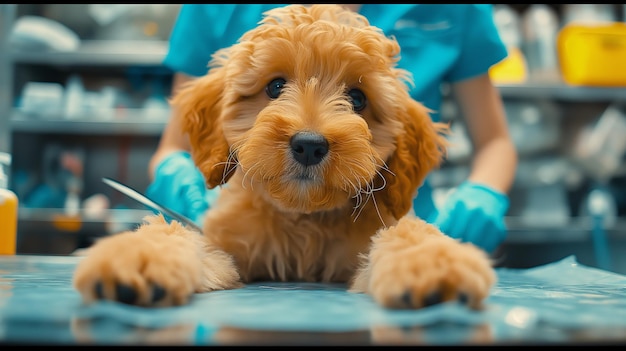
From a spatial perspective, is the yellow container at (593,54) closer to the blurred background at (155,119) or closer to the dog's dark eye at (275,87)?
the blurred background at (155,119)

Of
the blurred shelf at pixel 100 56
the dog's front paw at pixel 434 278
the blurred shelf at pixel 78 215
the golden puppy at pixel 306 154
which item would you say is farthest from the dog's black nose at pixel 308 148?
the blurred shelf at pixel 100 56

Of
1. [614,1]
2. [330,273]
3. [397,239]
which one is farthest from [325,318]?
[614,1]

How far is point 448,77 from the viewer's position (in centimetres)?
202

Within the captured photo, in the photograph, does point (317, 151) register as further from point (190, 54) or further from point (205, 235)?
point (190, 54)

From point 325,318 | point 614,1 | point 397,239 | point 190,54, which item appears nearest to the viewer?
point 325,318

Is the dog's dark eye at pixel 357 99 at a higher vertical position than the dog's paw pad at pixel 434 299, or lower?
higher

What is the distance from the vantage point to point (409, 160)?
48.1 inches

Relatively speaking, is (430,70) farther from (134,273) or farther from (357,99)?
(134,273)

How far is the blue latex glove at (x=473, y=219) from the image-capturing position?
1716 millimetres

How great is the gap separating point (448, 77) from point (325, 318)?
1.52m

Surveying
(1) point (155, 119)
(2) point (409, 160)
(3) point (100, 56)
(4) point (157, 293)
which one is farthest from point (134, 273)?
(3) point (100, 56)

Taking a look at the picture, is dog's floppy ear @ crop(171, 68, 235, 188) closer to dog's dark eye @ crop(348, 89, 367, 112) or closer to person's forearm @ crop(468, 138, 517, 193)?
dog's dark eye @ crop(348, 89, 367, 112)

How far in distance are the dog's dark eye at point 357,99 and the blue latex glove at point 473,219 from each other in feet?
2.04

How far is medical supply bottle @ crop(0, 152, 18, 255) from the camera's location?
1.52 meters
